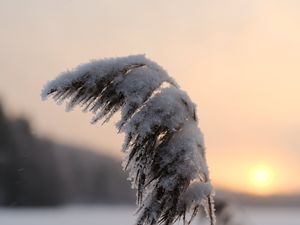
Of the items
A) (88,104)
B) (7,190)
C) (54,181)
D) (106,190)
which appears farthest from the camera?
(106,190)

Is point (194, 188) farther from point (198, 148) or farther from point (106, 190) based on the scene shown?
point (106, 190)

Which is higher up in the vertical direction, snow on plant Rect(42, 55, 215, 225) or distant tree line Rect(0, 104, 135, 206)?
distant tree line Rect(0, 104, 135, 206)

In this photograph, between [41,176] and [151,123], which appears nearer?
[151,123]

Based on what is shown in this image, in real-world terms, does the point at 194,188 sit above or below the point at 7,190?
below

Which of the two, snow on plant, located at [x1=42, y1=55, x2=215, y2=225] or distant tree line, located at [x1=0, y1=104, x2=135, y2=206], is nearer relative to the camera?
snow on plant, located at [x1=42, y1=55, x2=215, y2=225]

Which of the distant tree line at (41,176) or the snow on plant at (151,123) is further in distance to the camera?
the distant tree line at (41,176)

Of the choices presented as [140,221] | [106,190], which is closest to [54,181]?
[106,190]

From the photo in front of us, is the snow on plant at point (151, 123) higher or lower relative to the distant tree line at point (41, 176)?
lower

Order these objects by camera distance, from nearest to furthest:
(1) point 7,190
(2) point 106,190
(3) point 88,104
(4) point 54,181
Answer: (3) point 88,104
(1) point 7,190
(4) point 54,181
(2) point 106,190
